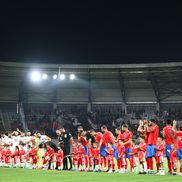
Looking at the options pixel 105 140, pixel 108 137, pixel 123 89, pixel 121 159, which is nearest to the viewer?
pixel 121 159

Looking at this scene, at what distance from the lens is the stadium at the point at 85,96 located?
47219mm

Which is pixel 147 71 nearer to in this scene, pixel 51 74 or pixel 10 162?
pixel 51 74

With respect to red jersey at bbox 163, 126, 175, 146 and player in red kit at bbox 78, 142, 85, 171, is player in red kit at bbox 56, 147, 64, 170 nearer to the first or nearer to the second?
player in red kit at bbox 78, 142, 85, 171

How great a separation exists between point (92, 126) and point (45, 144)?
77.6 ft

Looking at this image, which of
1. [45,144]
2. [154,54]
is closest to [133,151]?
[45,144]

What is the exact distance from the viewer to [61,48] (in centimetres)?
5803

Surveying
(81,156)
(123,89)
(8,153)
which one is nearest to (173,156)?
(81,156)

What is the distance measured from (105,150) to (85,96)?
103ft

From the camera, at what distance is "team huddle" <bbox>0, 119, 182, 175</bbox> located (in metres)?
17.1

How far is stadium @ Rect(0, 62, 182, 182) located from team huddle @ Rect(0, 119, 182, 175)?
1829cm

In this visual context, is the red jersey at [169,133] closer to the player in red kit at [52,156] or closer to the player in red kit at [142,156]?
the player in red kit at [142,156]

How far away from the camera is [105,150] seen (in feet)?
64.3

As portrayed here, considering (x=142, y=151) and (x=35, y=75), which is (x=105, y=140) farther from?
(x=35, y=75)

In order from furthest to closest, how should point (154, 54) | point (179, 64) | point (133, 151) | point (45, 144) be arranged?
point (154, 54) < point (179, 64) < point (45, 144) < point (133, 151)
